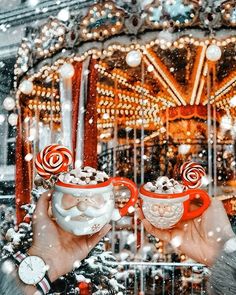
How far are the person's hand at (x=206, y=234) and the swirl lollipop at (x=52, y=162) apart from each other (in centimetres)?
57

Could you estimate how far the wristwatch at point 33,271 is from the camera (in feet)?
6.82

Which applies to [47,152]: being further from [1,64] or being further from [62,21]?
[1,64]

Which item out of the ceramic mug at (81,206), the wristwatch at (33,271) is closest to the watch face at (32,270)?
the wristwatch at (33,271)

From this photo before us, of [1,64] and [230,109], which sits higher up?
[1,64]

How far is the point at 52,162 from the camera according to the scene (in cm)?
234

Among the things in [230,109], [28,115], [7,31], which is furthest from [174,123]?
[7,31]

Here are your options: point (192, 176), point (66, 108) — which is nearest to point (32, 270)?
point (192, 176)

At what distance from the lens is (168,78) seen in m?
5.98

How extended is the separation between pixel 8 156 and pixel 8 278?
7413mm

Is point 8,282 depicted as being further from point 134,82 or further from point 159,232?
point 134,82

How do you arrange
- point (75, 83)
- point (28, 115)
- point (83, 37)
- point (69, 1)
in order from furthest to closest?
point (69, 1) < point (28, 115) < point (75, 83) < point (83, 37)

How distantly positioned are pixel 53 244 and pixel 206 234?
0.67m

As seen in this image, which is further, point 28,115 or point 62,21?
point 28,115

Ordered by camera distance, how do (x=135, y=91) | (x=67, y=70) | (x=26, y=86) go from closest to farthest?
(x=67, y=70), (x=26, y=86), (x=135, y=91)
